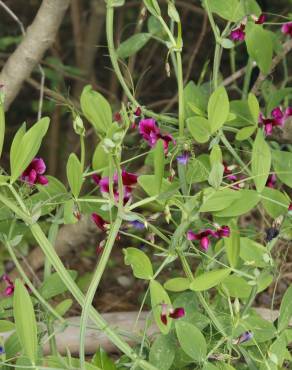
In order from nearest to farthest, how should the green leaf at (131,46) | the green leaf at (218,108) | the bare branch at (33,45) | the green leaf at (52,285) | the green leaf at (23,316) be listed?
the green leaf at (23,316) → the green leaf at (218,108) → the green leaf at (52,285) → the green leaf at (131,46) → the bare branch at (33,45)

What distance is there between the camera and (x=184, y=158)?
46.0 inches

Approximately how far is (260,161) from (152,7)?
268mm

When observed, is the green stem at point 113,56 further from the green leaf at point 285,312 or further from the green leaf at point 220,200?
the green leaf at point 285,312

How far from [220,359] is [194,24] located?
190cm

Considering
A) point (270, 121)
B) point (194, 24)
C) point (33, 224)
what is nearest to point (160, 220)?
point (270, 121)

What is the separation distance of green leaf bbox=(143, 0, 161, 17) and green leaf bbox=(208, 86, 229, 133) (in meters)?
0.14

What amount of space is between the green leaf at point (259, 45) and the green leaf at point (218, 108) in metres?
0.23

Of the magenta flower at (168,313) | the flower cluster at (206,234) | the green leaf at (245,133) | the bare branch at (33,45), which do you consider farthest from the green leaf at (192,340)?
the bare branch at (33,45)

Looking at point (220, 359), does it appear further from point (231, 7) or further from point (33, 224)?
point (231, 7)

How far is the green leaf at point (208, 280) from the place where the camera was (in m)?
1.08

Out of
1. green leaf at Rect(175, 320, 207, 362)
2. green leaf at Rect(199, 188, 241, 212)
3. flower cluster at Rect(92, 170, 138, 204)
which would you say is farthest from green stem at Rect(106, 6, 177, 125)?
green leaf at Rect(175, 320, 207, 362)

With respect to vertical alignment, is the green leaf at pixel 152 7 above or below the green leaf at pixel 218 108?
above

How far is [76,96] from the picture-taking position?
2.46 m

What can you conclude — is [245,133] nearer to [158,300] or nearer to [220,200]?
[220,200]
